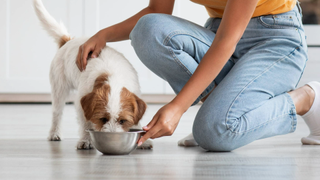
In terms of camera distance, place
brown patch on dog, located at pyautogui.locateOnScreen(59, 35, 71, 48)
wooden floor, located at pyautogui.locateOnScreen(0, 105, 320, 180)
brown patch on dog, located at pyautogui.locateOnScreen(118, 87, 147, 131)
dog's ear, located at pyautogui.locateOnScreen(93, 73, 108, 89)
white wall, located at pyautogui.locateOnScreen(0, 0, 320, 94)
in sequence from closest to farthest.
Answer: wooden floor, located at pyautogui.locateOnScreen(0, 105, 320, 180), brown patch on dog, located at pyautogui.locateOnScreen(118, 87, 147, 131), dog's ear, located at pyautogui.locateOnScreen(93, 73, 108, 89), brown patch on dog, located at pyautogui.locateOnScreen(59, 35, 71, 48), white wall, located at pyautogui.locateOnScreen(0, 0, 320, 94)

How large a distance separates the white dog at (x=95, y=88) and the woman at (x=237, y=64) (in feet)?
0.30

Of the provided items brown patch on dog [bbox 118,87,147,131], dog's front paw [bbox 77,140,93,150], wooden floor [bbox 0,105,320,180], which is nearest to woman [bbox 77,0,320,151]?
wooden floor [bbox 0,105,320,180]

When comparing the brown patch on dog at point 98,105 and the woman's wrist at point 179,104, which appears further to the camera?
the brown patch on dog at point 98,105

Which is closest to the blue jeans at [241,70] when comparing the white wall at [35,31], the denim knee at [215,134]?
the denim knee at [215,134]

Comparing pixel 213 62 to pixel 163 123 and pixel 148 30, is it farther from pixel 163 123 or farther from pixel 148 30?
pixel 148 30

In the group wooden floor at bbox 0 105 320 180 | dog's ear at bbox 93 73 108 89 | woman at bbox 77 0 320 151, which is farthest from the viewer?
dog's ear at bbox 93 73 108 89

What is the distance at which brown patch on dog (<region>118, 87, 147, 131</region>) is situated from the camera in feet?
4.31

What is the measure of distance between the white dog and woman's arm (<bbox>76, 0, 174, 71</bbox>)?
3cm

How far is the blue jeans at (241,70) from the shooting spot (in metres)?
1.33

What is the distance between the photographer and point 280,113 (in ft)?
4.48

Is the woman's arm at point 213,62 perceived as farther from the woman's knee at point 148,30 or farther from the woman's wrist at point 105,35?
the woman's wrist at point 105,35

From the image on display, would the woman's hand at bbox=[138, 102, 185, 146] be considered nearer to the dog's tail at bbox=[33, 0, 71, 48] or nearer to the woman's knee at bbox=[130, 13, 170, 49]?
the woman's knee at bbox=[130, 13, 170, 49]

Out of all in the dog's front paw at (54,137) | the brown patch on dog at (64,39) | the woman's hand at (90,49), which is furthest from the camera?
the brown patch on dog at (64,39)

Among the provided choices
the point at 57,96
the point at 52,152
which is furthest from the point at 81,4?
the point at 52,152
